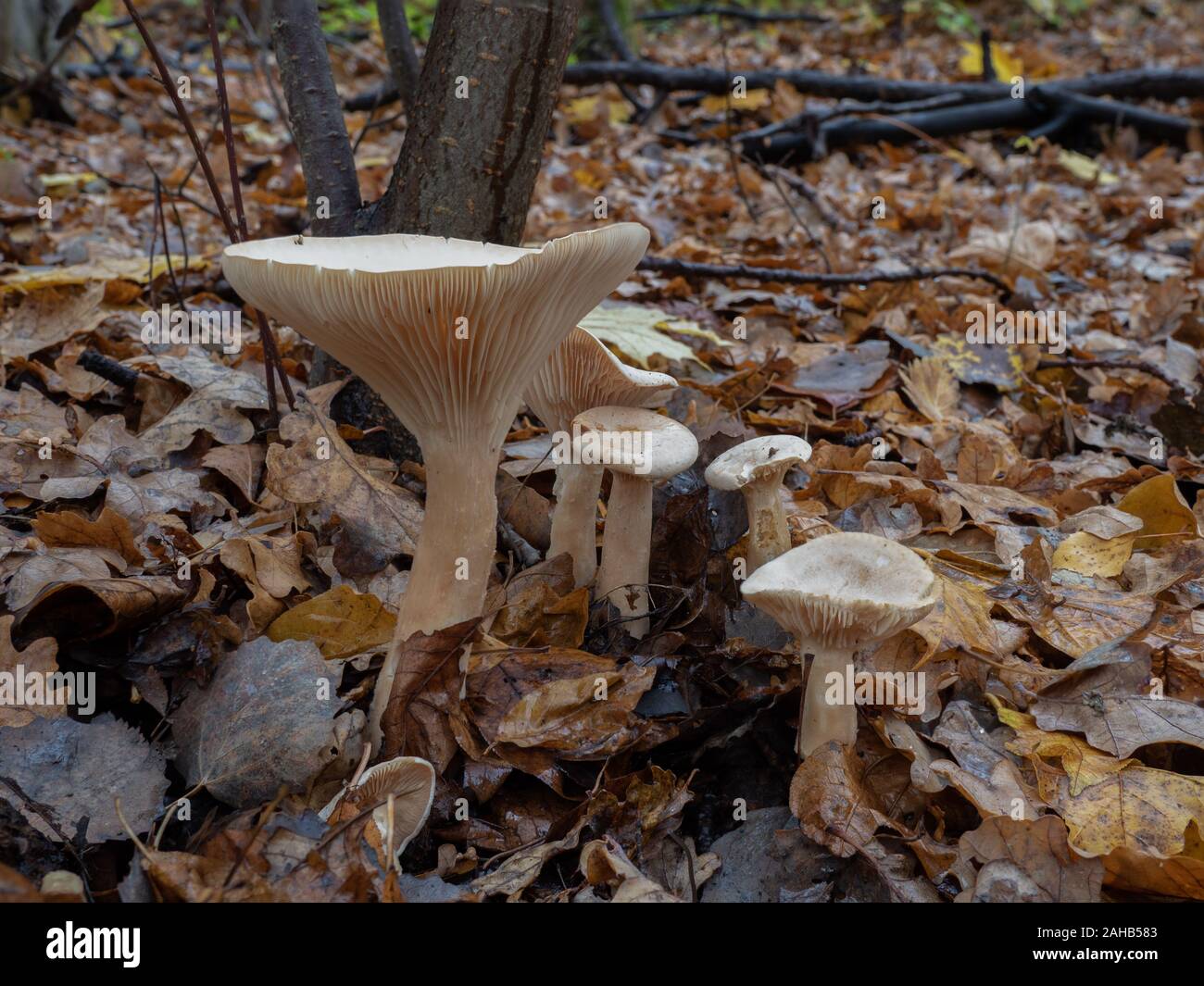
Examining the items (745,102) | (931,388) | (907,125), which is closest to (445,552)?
(931,388)

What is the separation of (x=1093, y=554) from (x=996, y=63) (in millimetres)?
10561

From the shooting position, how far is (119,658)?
2.03 m

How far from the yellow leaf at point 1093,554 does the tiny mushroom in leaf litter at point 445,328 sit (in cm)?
159

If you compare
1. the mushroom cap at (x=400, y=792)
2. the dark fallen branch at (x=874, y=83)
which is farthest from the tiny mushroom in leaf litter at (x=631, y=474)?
the dark fallen branch at (x=874, y=83)

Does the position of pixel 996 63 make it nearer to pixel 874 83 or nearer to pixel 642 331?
pixel 874 83

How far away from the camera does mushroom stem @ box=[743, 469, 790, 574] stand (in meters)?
2.24

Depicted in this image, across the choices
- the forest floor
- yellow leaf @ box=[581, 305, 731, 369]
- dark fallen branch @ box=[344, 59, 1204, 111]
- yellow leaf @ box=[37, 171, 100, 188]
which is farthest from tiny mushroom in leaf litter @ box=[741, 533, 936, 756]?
dark fallen branch @ box=[344, 59, 1204, 111]

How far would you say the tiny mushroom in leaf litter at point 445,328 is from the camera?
5.34 feet

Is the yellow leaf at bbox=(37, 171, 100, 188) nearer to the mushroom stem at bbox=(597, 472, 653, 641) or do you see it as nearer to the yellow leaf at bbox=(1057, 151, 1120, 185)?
the mushroom stem at bbox=(597, 472, 653, 641)

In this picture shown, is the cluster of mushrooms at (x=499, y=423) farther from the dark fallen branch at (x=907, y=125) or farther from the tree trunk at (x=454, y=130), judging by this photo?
the dark fallen branch at (x=907, y=125)

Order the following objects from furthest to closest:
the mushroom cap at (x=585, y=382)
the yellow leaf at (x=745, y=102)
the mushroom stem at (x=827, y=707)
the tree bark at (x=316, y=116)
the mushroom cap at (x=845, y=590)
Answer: the yellow leaf at (x=745, y=102), the tree bark at (x=316, y=116), the mushroom cap at (x=585, y=382), the mushroom stem at (x=827, y=707), the mushroom cap at (x=845, y=590)
